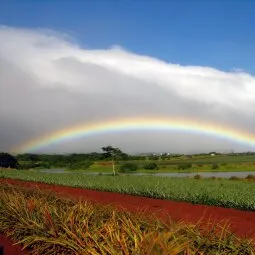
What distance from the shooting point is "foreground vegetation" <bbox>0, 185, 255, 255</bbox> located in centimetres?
500

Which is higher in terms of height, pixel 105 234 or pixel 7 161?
pixel 7 161

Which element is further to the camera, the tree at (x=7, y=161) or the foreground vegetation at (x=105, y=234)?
the tree at (x=7, y=161)

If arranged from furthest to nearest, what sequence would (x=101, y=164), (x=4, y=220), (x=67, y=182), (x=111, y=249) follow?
1. (x=101, y=164)
2. (x=67, y=182)
3. (x=4, y=220)
4. (x=111, y=249)

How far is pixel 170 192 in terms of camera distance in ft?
70.7

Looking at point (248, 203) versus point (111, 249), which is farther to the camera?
point (248, 203)

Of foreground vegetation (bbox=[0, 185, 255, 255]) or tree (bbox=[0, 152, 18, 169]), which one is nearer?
foreground vegetation (bbox=[0, 185, 255, 255])

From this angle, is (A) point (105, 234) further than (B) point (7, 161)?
No

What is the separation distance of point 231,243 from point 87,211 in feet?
10.8

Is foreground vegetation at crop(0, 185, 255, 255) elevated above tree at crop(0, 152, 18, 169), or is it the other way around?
tree at crop(0, 152, 18, 169)

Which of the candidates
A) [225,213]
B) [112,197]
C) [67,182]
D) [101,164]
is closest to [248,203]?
[225,213]

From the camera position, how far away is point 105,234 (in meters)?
5.98

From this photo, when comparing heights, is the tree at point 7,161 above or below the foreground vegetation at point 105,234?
above

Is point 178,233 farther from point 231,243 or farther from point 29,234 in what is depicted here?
point 29,234

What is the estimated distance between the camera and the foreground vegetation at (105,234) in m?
5.00
